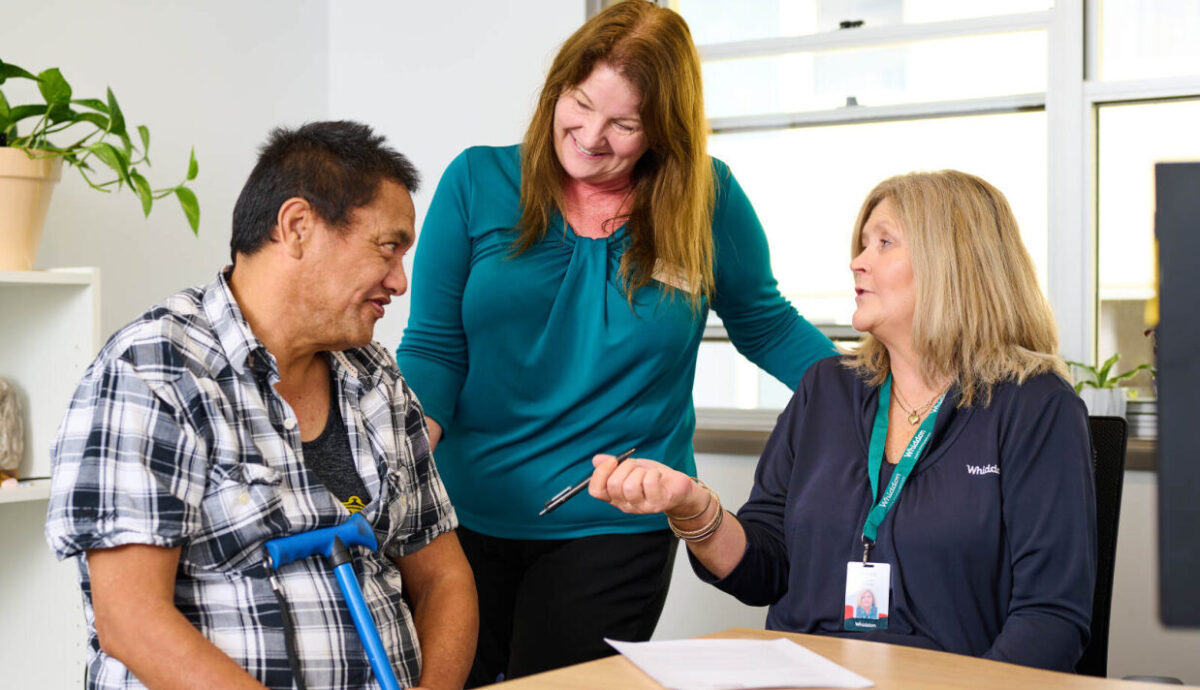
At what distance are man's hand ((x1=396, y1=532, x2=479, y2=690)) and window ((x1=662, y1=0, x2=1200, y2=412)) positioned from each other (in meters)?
1.81

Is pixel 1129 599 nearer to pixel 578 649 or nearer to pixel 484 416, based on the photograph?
pixel 578 649

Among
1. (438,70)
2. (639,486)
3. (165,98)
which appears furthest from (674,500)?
(438,70)

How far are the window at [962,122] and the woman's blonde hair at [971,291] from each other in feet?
4.33

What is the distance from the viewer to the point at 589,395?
6.17 feet

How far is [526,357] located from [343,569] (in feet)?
1.93

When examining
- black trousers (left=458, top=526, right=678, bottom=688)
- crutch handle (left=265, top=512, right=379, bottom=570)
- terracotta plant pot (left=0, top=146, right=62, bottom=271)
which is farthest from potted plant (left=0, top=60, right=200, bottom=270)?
crutch handle (left=265, top=512, right=379, bottom=570)

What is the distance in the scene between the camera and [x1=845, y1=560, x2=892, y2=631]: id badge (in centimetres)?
157

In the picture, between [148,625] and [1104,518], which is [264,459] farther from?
[1104,518]

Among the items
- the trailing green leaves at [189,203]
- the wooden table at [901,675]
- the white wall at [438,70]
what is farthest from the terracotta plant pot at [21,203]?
the wooden table at [901,675]

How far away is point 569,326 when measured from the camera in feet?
6.21

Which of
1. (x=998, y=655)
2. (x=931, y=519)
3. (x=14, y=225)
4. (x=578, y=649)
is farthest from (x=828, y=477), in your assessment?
(x=14, y=225)

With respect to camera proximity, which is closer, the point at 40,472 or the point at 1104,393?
the point at 40,472

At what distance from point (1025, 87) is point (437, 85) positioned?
171cm

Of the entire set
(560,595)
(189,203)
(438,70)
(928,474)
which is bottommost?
(560,595)
